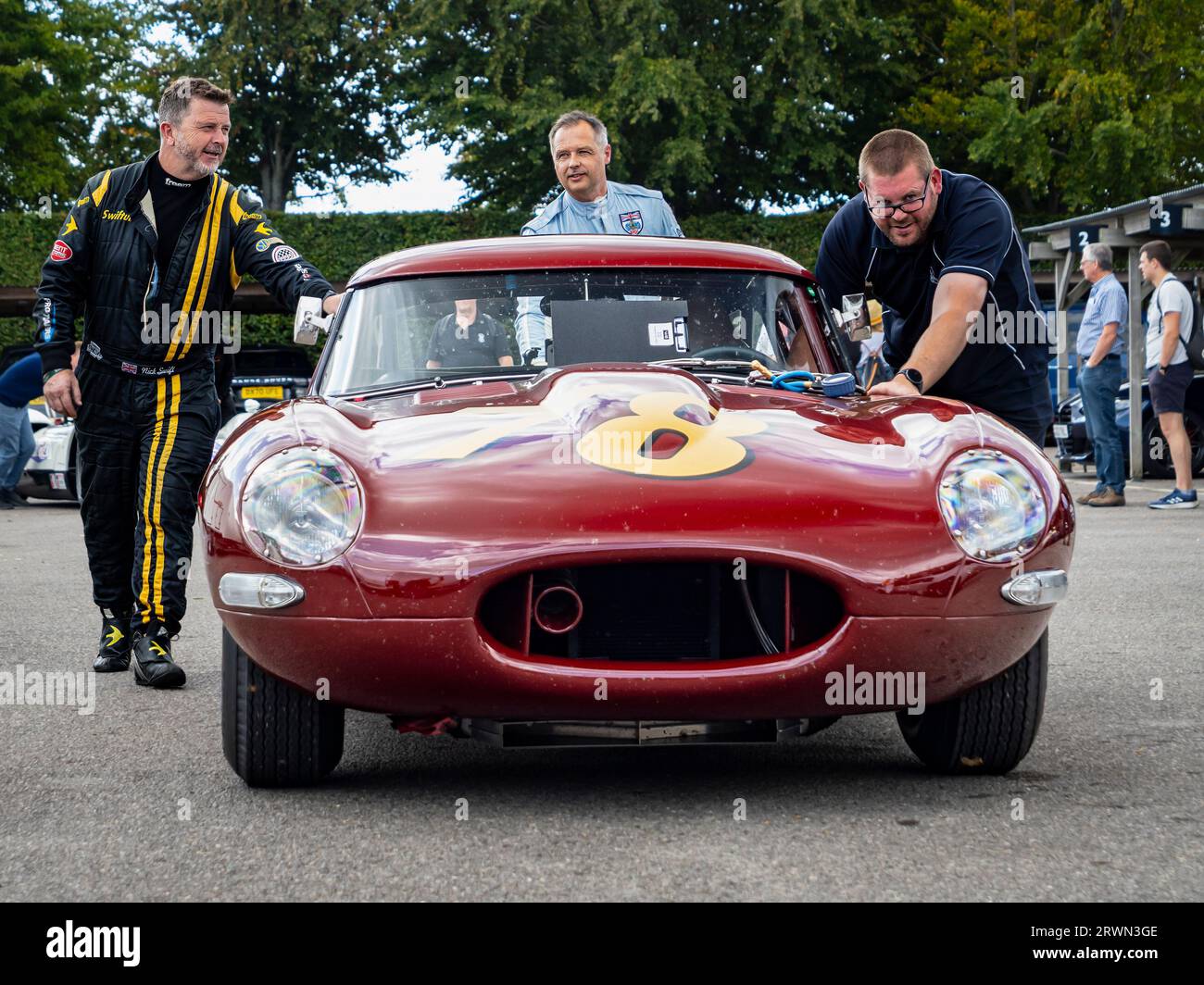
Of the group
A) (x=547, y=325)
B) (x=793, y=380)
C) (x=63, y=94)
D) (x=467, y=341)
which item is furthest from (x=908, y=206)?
(x=63, y=94)

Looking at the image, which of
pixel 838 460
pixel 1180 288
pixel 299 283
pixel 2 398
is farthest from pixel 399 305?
pixel 2 398

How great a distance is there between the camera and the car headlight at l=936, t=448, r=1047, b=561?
10.9ft

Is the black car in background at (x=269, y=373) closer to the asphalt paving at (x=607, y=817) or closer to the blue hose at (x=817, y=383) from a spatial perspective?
the asphalt paving at (x=607, y=817)

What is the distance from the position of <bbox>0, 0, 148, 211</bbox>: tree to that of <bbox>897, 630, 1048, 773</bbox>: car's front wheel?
33922 mm

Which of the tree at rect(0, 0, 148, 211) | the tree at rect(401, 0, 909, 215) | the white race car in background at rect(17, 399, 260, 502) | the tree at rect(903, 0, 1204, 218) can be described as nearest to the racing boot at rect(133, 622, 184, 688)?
the white race car in background at rect(17, 399, 260, 502)

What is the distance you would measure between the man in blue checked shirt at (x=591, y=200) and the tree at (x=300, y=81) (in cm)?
2732

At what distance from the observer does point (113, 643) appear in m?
5.56

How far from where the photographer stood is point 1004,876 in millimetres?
Result: 2822

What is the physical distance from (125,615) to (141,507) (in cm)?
50

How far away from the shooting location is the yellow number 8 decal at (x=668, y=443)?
3.29m

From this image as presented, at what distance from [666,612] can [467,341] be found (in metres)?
1.31

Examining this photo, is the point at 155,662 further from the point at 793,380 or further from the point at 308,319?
the point at 793,380
